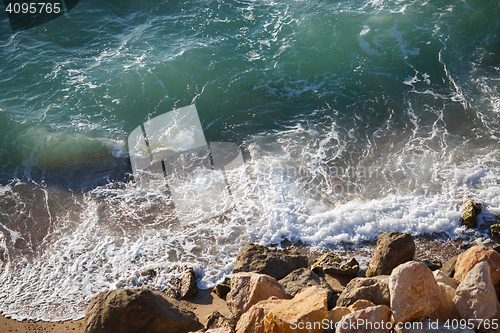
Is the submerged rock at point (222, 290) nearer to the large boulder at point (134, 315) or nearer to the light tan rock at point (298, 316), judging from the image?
the large boulder at point (134, 315)

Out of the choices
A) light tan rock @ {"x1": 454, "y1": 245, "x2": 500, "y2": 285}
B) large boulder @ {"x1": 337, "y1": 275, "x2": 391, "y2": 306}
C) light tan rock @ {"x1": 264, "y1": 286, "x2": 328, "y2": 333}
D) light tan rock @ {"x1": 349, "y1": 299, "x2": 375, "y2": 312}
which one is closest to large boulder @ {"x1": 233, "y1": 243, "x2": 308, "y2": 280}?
large boulder @ {"x1": 337, "y1": 275, "x2": 391, "y2": 306}

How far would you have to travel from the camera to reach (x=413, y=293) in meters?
4.15

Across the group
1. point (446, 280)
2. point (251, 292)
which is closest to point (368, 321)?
point (446, 280)

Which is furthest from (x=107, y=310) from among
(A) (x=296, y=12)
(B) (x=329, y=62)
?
(A) (x=296, y=12)

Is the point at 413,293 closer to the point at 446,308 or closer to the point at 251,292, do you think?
the point at 446,308

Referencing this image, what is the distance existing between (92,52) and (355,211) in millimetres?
11878

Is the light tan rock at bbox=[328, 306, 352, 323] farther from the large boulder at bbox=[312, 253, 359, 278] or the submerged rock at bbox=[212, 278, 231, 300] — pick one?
the submerged rock at bbox=[212, 278, 231, 300]

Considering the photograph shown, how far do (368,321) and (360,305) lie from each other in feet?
1.02

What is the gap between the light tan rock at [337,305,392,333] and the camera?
160 inches

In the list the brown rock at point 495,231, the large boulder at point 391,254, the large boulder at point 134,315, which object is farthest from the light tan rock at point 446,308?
the large boulder at point 134,315

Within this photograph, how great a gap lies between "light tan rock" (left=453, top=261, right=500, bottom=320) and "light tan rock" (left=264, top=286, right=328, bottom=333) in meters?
1.65

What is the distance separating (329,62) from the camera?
13039 millimetres

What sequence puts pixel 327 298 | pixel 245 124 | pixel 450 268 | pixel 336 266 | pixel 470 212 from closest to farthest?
pixel 327 298
pixel 450 268
pixel 336 266
pixel 470 212
pixel 245 124

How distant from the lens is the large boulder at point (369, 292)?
14.9 ft
